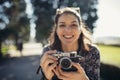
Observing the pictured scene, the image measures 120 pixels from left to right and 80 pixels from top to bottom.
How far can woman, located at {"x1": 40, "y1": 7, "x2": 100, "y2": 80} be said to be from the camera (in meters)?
3.29

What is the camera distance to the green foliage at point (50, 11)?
32.6 meters

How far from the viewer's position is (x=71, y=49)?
346 cm

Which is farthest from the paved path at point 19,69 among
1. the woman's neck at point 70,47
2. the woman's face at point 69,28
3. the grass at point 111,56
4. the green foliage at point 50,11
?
the woman's face at point 69,28

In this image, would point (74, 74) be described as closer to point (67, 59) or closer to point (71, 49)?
point (67, 59)

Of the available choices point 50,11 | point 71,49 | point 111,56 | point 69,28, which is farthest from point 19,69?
point 69,28

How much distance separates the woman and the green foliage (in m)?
28.8

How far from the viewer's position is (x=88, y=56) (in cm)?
344

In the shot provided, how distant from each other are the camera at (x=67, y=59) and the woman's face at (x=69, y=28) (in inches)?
5.2

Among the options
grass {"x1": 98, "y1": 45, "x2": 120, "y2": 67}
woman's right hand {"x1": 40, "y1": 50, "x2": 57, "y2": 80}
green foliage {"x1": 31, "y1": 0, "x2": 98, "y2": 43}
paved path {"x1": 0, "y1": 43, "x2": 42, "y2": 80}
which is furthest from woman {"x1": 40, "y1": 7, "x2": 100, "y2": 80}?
green foliage {"x1": 31, "y1": 0, "x2": 98, "y2": 43}

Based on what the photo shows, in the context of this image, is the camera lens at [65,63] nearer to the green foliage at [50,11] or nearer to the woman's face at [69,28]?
the woman's face at [69,28]

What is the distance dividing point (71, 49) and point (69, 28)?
0.83 ft

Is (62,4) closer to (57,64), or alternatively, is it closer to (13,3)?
(13,3)

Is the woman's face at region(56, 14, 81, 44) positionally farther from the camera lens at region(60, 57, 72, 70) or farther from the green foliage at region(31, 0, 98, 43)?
the green foliage at region(31, 0, 98, 43)

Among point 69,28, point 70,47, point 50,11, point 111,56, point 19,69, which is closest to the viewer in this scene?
point 69,28
